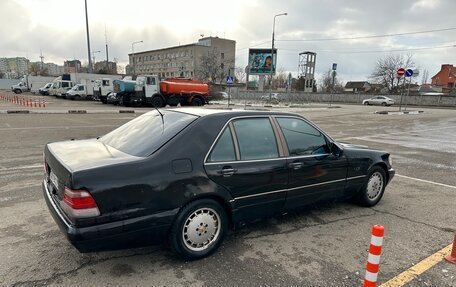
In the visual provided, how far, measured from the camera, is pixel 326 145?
4.20m

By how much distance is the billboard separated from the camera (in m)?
49.0

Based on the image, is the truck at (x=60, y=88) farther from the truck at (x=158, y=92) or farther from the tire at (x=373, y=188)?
the tire at (x=373, y=188)

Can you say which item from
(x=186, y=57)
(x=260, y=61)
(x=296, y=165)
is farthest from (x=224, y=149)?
(x=186, y=57)

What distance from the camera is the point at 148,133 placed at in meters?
3.46

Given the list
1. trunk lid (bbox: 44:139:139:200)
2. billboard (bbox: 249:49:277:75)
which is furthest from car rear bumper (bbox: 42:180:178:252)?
billboard (bbox: 249:49:277:75)

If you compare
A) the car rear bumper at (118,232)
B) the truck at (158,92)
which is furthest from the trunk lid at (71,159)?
the truck at (158,92)

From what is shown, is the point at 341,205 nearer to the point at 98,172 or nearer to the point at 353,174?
the point at 353,174

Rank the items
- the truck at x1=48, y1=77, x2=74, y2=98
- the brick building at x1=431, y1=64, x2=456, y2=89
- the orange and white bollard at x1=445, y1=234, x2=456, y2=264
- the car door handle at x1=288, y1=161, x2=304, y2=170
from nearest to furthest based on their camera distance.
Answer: the orange and white bollard at x1=445, y1=234, x2=456, y2=264 < the car door handle at x1=288, y1=161, x2=304, y2=170 < the truck at x1=48, y1=77, x2=74, y2=98 < the brick building at x1=431, y1=64, x2=456, y2=89

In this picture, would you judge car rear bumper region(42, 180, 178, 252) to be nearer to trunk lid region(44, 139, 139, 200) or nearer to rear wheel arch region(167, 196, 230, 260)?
rear wheel arch region(167, 196, 230, 260)

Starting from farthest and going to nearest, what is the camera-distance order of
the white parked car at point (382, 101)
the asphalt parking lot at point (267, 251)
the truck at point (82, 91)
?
the white parked car at point (382, 101) < the truck at point (82, 91) < the asphalt parking lot at point (267, 251)

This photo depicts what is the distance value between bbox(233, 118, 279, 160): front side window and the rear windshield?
552 millimetres

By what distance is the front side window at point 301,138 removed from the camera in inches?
152

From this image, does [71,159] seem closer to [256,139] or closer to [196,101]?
[256,139]

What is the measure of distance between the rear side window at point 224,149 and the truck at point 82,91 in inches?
1531
